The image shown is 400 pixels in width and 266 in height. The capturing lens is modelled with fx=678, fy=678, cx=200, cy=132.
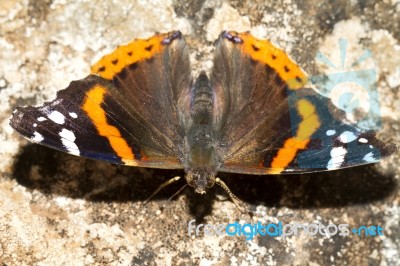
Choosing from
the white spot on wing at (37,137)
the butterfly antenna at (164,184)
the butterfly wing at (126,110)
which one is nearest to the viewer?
the white spot on wing at (37,137)

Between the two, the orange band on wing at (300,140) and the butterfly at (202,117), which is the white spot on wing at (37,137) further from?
the orange band on wing at (300,140)

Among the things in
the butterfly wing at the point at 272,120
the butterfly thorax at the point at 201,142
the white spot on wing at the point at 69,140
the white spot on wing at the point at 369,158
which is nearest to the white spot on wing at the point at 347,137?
the butterfly wing at the point at 272,120

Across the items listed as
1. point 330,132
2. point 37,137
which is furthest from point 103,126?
point 330,132

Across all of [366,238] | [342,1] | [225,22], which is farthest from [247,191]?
[342,1]

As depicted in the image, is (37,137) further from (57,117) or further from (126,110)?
(126,110)

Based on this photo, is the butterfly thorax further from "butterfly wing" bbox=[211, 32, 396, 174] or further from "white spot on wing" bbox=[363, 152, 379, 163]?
"white spot on wing" bbox=[363, 152, 379, 163]

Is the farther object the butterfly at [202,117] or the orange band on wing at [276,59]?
the orange band on wing at [276,59]

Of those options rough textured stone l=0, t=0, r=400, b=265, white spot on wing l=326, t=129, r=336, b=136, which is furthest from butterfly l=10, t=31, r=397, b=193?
rough textured stone l=0, t=0, r=400, b=265
